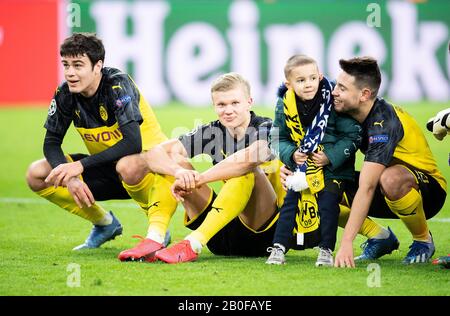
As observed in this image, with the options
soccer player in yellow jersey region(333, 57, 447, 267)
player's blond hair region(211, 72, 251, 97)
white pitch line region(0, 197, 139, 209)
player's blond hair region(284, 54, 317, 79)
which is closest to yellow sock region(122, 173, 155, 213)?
player's blond hair region(211, 72, 251, 97)

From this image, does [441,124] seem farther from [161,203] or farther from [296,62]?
[161,203]

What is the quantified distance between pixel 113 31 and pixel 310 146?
12973 millimetres

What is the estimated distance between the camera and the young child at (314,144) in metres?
5.41

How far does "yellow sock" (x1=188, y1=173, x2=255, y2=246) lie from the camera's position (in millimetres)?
5527

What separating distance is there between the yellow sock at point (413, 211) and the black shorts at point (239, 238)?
0.77 meters

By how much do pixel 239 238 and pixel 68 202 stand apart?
1.35m

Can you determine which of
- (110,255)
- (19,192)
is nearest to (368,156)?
(110,255)

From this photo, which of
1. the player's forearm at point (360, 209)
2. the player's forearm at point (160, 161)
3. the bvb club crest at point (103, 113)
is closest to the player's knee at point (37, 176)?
the bvb club crest at point (103, 113)

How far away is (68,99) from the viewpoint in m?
6.08

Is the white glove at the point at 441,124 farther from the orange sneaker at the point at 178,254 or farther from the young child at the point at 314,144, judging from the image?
the orange sneaker at the point at 178,254

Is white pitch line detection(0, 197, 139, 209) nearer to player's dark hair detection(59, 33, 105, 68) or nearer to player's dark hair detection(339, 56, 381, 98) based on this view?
player's dark hair detection(59, 33, 105, 68)

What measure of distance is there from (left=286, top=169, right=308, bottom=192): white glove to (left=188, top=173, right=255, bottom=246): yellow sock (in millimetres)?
262

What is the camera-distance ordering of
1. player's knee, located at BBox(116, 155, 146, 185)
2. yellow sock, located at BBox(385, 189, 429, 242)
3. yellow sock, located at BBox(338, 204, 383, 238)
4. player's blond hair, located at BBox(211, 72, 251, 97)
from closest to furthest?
yellow sock, located at BBox(385, 189, 429, 242)
player's blond hair, located at BBox(211, 72, 251, 97)
yellow sock, located at BBox(338, 204, 383, 238)
player's knee, located at BBox(116, 155, 146, 185)

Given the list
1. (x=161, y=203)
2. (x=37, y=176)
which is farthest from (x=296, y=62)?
(x=37, y=176)
